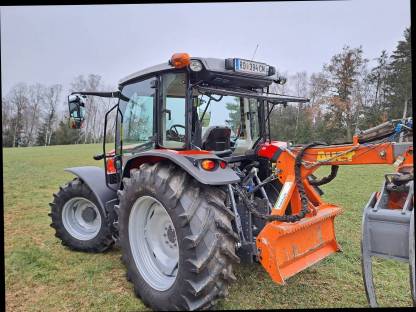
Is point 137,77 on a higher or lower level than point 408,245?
higher

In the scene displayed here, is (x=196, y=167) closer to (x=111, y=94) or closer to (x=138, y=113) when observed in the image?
(x=138, y=113)

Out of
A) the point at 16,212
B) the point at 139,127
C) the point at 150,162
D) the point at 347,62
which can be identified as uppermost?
the point at 347,62

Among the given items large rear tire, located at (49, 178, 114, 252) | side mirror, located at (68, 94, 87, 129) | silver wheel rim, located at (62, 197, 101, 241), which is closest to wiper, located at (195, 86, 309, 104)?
side mirror, located at (68, 94, 87, 129)

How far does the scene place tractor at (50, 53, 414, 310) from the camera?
8.42ft

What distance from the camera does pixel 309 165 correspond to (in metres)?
3.02

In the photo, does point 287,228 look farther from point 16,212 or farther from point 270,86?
point 16,212

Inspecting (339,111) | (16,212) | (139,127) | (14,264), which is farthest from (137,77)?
(339,111)

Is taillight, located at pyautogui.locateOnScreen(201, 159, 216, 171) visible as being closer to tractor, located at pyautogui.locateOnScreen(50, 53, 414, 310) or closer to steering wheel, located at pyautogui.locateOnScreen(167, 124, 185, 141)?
tractor, located at pyautogui.locateOnScreen(50, 53, 414, 310)

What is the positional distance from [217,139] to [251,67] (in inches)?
30.3

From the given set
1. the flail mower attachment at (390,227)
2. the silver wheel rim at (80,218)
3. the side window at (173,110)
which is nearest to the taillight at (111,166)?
the silver wheel rim at (80,218)

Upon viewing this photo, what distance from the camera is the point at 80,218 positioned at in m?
4.41

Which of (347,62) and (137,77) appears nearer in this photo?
(137,77)

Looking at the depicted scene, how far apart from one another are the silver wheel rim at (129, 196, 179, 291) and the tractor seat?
0.77 metres

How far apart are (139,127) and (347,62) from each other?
49.4 ft
